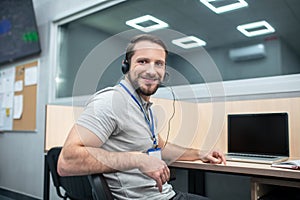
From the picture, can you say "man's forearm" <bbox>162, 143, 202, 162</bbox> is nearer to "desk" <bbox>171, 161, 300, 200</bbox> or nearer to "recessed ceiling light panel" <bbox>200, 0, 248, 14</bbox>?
"desk" <bbox>171, 161, 300, 200</bbox>

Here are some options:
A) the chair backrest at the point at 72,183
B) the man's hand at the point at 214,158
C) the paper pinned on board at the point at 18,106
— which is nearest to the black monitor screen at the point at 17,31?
the paper pinned on board at the point at 18,106

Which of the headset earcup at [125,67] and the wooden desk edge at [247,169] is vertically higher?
the headset earcup at [125,67]

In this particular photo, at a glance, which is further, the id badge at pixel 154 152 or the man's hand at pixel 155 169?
the id badge at pixel 154 152

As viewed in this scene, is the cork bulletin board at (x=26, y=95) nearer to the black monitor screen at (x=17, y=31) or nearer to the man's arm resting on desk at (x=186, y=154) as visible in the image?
the black monitor screen at (x=17, y=31)

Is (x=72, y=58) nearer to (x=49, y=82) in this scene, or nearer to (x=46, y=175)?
(x=49, y=82)

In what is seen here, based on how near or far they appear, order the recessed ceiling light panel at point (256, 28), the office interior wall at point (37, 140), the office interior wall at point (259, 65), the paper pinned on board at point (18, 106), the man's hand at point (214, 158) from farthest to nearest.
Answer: the paper pinned on board at point (18, 106) < the office interior wall at point (37, 140) < the recessed ceiling light panel at point (256, 28) < the office interior wall at point (259, 65) < the man's hand at point (214, 158)

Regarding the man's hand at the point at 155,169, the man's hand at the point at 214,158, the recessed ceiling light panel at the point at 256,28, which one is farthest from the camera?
the recessed ceiling light panel at the point at 256,28

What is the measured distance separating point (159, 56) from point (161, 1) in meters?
1.30

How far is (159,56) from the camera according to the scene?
0.99 metres

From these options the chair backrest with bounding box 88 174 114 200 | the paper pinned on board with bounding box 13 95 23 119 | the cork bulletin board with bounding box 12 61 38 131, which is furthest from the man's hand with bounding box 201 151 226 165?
the paper pinned on board with bounding box 13 95 23 119

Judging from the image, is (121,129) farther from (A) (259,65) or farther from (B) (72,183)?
(A) (259,65)

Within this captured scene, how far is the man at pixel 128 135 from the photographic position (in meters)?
0.82

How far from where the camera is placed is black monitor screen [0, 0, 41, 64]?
2828 mm

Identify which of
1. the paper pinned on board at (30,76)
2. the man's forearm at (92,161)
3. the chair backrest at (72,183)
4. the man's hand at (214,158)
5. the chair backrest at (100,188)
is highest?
the paper pinned on board at (30,76)
